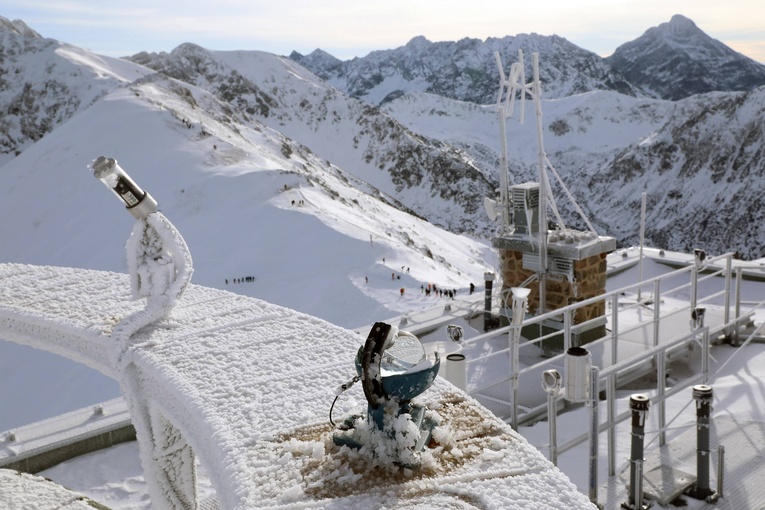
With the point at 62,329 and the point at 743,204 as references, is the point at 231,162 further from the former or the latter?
the point at 743,204

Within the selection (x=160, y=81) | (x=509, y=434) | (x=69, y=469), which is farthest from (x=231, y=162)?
(x=509, y=434)

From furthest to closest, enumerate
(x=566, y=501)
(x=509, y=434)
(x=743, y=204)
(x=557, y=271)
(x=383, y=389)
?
(x=743, y=204), (x=557, y=271), (x=509, y=434), (x=383, y=389), (x=566, y=501)

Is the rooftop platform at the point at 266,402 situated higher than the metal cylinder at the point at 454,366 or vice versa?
the rooftop platform at the point at 266,402

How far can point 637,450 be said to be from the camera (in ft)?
25.5

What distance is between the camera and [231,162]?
5441 cm

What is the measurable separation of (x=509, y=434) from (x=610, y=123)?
18342cm

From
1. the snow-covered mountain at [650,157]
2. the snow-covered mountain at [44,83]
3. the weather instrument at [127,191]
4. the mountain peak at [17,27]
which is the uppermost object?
the mountain peak at [17,27]

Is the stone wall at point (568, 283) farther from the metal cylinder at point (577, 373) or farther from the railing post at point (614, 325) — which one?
the metal cylinder at point (577, 373)

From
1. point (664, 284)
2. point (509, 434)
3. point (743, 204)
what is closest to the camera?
point (509, 434)

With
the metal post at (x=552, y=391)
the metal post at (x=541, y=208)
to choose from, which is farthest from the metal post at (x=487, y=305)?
the metal post at (x=552, y=391)

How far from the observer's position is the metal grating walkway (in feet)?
26.9

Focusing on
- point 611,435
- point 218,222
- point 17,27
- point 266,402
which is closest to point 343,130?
point 17,27

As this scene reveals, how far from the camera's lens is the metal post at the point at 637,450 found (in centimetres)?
767

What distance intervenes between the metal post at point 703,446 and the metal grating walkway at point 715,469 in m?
0.14
